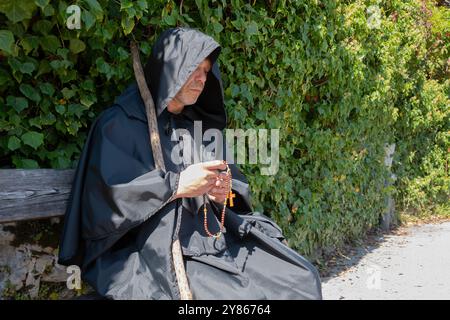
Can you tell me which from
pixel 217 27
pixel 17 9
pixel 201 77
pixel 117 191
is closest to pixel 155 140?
pixel 117 191

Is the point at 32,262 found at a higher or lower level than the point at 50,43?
lower

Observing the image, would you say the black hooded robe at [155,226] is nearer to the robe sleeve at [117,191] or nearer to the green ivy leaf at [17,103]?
the robe sleeve at [117,191]

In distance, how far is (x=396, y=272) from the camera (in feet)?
18.5

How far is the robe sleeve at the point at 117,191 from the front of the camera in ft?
7.20

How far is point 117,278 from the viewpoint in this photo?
2.21 metres

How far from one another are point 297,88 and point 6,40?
9.49ft

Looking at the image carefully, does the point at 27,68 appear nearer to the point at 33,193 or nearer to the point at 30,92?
the point at 30,92

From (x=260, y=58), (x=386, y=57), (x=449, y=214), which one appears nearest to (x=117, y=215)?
(x=260, y=58)

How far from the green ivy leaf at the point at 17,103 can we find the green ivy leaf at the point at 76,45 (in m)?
0.33

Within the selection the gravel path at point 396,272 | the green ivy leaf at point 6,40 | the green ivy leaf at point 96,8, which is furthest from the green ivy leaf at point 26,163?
the gravel path at point 396,272

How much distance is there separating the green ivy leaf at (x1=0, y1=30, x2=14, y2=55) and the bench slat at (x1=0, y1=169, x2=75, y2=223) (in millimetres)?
505

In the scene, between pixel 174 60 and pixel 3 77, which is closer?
pixel 3 77

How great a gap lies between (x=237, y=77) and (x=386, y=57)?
11.4 feet
